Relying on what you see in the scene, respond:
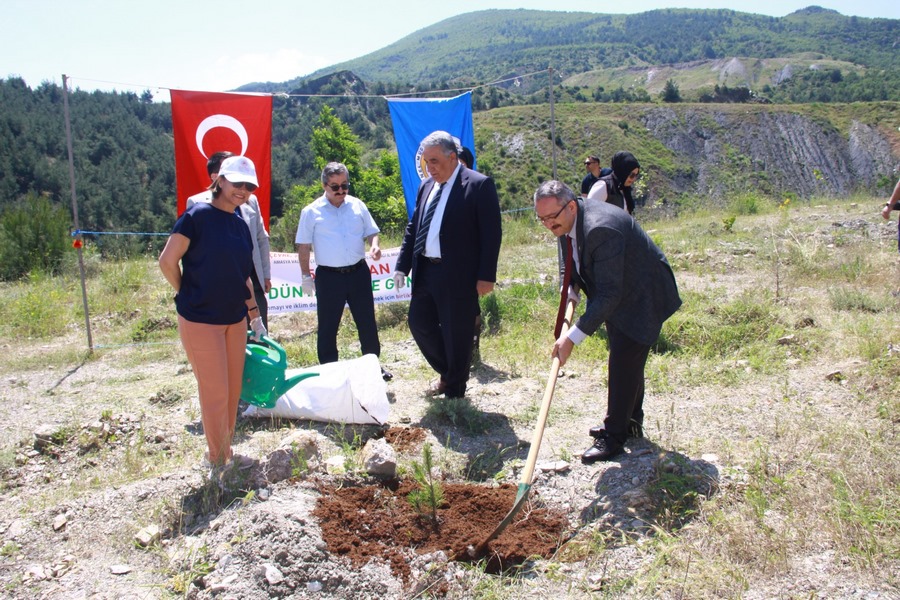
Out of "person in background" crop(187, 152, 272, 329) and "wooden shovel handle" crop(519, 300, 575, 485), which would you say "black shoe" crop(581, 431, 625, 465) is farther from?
"person in background" crop(187, 152, 272, 329)

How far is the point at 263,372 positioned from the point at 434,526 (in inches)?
62.3

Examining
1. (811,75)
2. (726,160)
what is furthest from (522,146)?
(811,75)

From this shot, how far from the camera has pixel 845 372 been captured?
15.4ft

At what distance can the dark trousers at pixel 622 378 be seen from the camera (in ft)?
11.6

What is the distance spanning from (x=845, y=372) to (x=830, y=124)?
75.4 meters

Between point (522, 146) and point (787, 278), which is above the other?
point (522, 146)

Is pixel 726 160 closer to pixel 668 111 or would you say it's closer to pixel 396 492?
pixel 668 111

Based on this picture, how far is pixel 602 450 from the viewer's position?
145 inches

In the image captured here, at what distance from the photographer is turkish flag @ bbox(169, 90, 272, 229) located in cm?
592

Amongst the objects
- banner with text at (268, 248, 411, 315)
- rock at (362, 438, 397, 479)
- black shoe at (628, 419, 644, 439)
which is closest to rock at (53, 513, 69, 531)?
rock at (362, 438, 397, 479)

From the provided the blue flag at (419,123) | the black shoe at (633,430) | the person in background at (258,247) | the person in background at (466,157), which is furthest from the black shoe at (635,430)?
the blue flag at (419,123)

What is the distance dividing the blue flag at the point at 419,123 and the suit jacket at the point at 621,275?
3690mm

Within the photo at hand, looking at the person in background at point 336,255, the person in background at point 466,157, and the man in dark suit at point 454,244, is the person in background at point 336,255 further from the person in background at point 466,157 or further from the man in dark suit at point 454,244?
the person in background at point 466,157

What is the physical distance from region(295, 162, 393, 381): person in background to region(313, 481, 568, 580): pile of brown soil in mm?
1860
